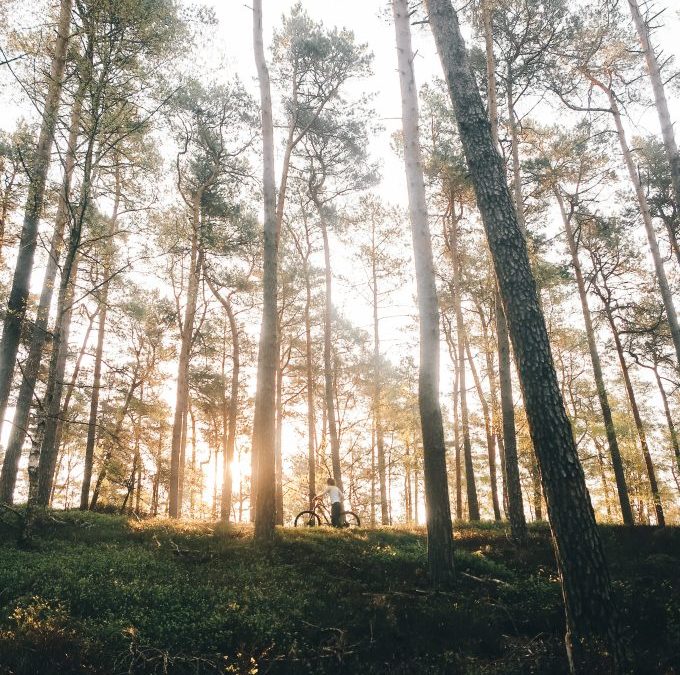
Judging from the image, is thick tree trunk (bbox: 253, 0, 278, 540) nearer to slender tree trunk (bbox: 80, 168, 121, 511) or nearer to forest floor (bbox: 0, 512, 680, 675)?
A: forest floor (bbox: 0, 512, 680, 675)

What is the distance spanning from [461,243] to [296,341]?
29.3ft

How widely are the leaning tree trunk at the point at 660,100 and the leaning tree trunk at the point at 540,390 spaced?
6.71 meters

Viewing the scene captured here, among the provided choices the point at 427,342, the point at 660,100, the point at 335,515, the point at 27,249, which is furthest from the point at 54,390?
the point at 660,100

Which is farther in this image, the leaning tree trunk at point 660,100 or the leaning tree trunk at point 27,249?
the leaning tree trunk at point 27,249

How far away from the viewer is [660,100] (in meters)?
9.70

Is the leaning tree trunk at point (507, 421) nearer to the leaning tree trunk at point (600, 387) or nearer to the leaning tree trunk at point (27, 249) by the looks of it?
the leaning tree trunk at point (600, 387)

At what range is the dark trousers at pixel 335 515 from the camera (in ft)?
40.2

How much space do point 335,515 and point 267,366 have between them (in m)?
5.73

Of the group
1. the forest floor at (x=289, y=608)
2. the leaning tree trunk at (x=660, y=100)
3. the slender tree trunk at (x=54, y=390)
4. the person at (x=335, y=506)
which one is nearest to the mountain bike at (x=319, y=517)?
the person at (x=335, y=506)

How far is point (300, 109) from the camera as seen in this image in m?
15.6

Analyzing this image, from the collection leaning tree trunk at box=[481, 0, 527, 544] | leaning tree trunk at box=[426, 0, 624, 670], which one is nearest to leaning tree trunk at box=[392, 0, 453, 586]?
leaning tree trunk at box=[426, 0, 624, 670]

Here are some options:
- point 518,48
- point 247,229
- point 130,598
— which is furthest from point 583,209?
point 130,598

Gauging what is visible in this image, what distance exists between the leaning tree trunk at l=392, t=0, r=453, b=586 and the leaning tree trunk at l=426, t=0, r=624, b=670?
2.28m

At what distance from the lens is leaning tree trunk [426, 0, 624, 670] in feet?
13.0
